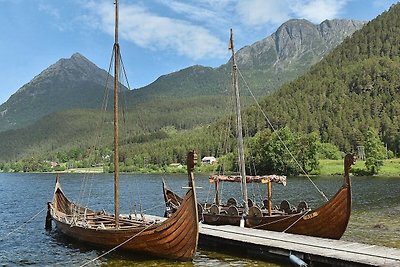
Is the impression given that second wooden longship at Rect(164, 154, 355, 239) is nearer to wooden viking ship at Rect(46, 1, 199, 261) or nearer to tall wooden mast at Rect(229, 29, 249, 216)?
tall wooden mast at Rect(229, 29, 249, 216)

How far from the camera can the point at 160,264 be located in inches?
1099

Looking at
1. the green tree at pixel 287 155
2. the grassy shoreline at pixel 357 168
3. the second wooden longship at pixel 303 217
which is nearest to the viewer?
the second wooden longship at pixel 303 217

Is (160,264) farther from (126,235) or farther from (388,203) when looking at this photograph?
(388,203)

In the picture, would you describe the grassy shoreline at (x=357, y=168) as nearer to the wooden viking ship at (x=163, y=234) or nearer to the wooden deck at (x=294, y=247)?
the wooden deck at (x=294, y=247)

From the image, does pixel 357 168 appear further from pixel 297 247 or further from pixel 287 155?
pixel 297 247

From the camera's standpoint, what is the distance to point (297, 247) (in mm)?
27422

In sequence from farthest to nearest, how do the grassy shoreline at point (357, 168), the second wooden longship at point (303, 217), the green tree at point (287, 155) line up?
the green tree at point (287, 155) < the grassy shoreline at point (357, 168) < the second wooden longship at point (303, 217)

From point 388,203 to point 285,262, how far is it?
130ft

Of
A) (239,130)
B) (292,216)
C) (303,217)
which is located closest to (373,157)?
(239,130)

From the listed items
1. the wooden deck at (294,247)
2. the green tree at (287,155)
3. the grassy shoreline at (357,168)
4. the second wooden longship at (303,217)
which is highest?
the green tree at (287,155)

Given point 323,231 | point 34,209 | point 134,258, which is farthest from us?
point 34,209

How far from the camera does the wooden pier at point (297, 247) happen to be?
2422 centimetres

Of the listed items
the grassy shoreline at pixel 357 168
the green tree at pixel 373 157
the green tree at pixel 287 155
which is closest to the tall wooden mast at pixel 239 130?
the grassy shoreline at pixel 357 168

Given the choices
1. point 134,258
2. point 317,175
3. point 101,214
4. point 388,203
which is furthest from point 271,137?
point 134,258
